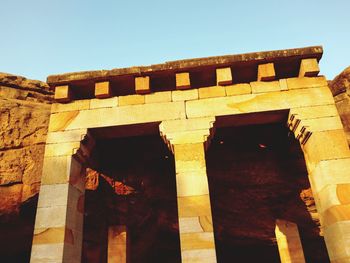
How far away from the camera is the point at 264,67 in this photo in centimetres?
774

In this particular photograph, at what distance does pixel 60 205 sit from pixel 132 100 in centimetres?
A: 294

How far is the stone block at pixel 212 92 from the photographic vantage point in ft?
25.9

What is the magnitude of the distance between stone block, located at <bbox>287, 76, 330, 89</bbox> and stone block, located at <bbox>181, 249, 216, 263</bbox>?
170 inches

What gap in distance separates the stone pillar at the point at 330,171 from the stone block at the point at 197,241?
2378 millimetres

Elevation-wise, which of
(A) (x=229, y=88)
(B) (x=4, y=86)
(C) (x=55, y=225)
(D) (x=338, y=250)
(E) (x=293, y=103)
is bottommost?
(D) (x=338, y=250)

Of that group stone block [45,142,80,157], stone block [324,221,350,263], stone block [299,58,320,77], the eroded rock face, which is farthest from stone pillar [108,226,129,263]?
the eroded rock face

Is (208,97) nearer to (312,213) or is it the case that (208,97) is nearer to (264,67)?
(264,67)

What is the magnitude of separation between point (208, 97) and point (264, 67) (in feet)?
4.94

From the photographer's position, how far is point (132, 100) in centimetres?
802

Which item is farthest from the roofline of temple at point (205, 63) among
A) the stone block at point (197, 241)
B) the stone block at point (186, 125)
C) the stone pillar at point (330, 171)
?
the stone block at point (197, 241)

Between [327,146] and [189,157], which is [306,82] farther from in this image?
[189,157]

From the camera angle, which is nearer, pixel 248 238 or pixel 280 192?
pixel 280 192

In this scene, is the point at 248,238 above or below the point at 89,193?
below

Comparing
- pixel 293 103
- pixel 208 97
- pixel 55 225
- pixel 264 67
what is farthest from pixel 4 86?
pixel 293 103
